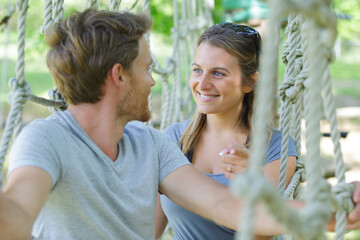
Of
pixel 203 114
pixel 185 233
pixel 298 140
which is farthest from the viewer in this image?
pixel 203 114

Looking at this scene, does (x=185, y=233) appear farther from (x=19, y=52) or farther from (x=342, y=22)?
(x=342, y=22)

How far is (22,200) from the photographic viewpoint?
34.9 inches

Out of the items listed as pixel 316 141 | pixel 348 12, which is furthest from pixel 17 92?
pixel 348 12

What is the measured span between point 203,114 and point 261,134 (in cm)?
109

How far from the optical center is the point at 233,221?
119 cm

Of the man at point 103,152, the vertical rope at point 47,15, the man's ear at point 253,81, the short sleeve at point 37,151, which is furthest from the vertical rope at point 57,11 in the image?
the man's ear at point 253,81

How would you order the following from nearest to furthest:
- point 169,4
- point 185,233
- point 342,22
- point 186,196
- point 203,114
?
point 186,196
point 185,233
point 203,114
point 169,4
point 342,22

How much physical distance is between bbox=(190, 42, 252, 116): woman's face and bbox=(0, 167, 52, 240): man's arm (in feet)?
2.63

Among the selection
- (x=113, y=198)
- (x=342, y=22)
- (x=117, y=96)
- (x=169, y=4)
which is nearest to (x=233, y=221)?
(x=113, y=198)

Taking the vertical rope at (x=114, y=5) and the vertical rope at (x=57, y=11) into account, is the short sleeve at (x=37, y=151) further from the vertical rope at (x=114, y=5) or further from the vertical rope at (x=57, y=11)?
the vertical rope at (x=114, y=5)

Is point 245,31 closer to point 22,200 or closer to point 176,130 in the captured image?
point 176,130

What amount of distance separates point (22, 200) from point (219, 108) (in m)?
0.91

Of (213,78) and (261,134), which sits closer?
(261,134)

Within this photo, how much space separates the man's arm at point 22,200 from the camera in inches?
33.0
